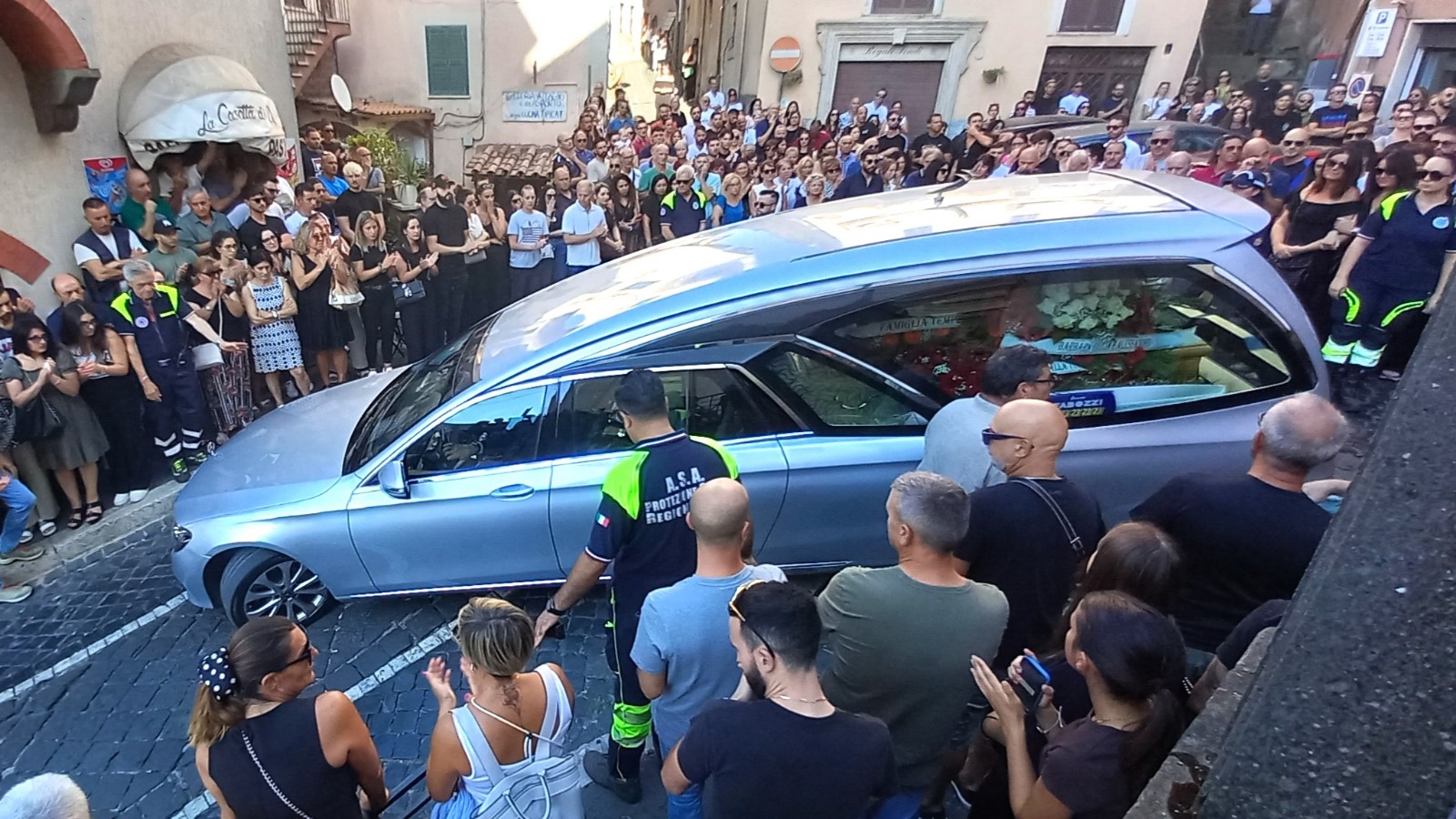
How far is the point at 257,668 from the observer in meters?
2.03

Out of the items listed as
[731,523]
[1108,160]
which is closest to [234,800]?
[731,523]

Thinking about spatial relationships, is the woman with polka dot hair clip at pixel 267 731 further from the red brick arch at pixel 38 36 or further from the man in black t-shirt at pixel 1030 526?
the red brick arch at pixel 38 36

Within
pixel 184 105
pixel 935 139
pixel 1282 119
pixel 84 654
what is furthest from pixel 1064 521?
pixel 1282 119

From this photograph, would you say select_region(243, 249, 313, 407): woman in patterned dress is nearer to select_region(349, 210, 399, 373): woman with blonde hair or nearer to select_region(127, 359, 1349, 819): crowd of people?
select_region(349, 210, 399, 373): woman with blonde hair

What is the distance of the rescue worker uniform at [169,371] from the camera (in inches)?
201

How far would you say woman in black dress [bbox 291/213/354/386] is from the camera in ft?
20.6

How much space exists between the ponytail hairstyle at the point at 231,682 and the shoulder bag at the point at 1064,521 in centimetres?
234

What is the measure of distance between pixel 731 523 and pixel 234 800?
4.98ft

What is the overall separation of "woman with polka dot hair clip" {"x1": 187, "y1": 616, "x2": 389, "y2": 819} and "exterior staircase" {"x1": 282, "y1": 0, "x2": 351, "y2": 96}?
12723mm

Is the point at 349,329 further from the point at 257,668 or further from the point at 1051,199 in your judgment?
the point at 1051,199

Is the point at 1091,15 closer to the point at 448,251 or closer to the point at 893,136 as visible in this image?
the point at 893,136

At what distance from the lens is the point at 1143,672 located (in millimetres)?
1772

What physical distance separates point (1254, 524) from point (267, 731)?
304 cm

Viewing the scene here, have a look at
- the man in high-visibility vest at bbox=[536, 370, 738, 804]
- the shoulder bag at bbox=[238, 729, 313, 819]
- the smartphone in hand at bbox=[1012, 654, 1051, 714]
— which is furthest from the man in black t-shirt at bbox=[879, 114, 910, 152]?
the shoulder bag at bbox=[238, 729, 313, 819]
